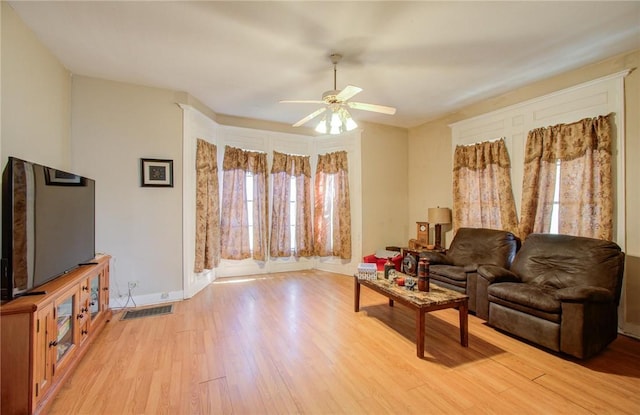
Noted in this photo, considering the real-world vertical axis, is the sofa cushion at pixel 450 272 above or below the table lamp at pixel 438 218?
below

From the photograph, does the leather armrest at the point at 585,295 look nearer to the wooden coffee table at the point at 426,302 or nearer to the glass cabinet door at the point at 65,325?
the wooden coffee table at the point at 426,302

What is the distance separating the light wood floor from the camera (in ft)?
5.80

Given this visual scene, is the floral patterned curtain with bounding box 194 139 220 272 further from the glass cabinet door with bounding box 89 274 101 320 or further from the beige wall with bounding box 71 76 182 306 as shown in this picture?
the glass cabinet door with bounding box 89 274 101 320

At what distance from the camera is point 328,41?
8.36 ft

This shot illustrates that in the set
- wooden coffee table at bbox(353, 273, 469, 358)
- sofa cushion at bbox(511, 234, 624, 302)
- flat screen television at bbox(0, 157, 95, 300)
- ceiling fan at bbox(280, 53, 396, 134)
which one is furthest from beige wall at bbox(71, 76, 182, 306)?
sofa cushion at bbox(511, 234, 624, 302)

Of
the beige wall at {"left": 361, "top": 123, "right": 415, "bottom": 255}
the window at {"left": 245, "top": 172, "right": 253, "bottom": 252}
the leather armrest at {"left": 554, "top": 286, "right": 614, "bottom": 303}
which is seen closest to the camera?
the leather armrest at {"left": 554, "top": 286, "right": 614, "bottom": 303}

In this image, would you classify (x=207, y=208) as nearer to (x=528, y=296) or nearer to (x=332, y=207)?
(x=332, y=207)

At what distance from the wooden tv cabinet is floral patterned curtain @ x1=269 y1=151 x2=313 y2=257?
3018 mm

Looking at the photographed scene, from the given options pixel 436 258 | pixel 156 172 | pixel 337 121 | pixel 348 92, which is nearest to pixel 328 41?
pixel 348 92

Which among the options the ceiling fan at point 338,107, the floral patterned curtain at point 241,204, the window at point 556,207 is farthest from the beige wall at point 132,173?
the window at point 556,207

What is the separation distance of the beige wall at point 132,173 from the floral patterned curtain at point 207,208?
0.35 meters

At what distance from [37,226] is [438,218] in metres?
4.73

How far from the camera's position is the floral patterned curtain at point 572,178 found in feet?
9.35

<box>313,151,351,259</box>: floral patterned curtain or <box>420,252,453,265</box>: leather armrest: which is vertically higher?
<box>313,151,351,259</box>: floral patterned curtain
